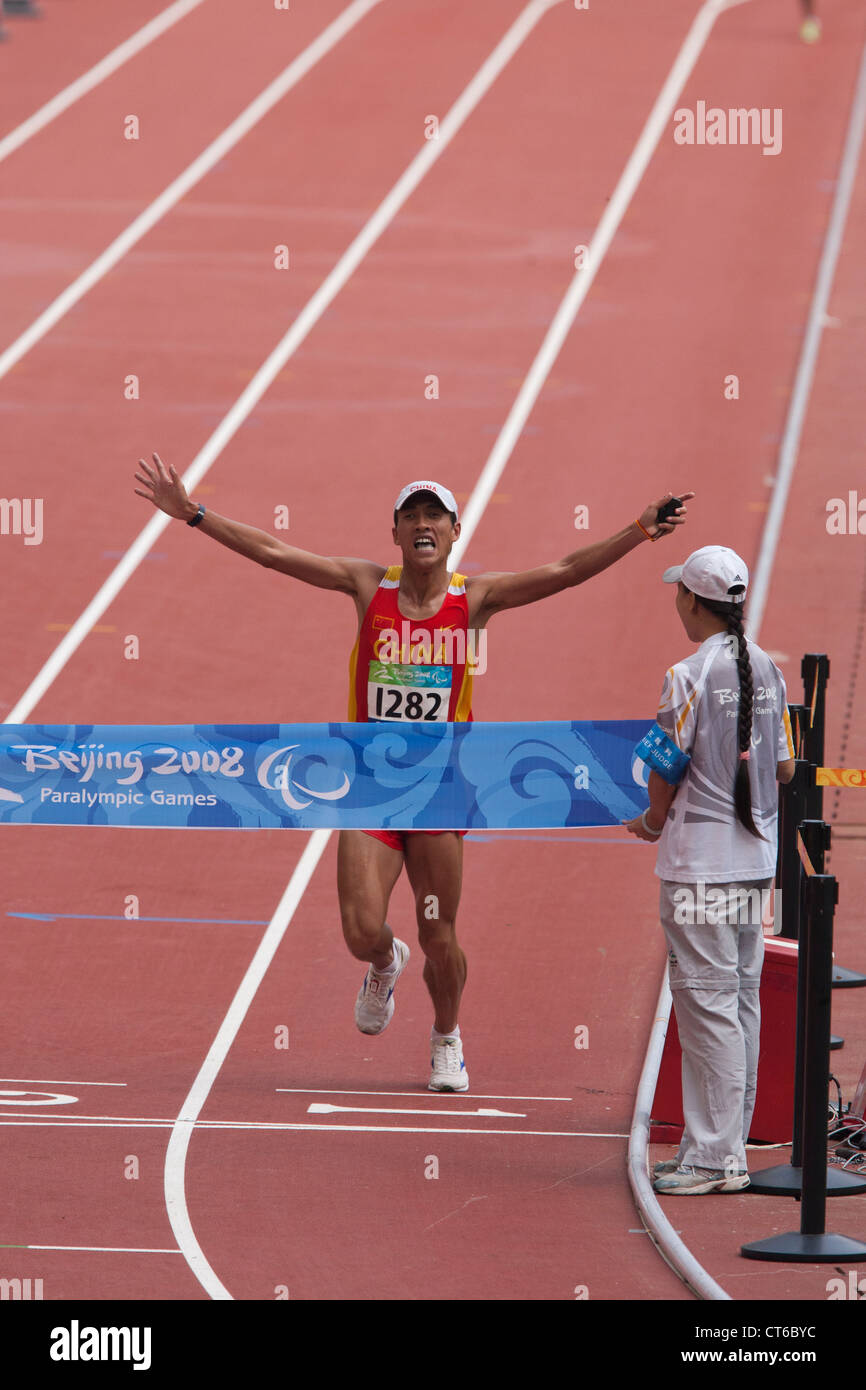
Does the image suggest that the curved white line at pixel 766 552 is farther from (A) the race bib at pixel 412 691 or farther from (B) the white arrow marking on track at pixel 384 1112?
(A) the race bib at pixel 412 691

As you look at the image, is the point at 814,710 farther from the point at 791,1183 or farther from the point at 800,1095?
the point at 791,1183

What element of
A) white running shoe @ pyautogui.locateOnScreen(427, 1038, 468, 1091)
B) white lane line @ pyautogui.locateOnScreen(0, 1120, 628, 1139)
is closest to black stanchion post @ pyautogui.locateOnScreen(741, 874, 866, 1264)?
white lane line @ pyautogui.locateOnScreen(0, 1120, 628, 1139)

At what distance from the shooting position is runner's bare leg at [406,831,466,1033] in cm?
873

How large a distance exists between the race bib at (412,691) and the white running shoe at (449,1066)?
1368 millimetres

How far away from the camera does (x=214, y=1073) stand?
9148 mm

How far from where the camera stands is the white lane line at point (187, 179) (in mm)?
21000

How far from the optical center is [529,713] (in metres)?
13.8

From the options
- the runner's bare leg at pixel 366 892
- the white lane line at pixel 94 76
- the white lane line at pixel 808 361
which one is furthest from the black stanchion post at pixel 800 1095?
the white lane line at pixel 94 76

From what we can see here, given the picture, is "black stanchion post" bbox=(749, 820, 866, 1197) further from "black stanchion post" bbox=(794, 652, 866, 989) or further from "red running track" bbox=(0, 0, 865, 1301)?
"black stanchion post" bbox=(794, 652, 866, 989)

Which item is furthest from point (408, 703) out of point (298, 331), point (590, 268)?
point (590, 268)

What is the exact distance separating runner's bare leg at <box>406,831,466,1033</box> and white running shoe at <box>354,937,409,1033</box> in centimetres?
12

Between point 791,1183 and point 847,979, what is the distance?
2107 millimetres
